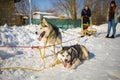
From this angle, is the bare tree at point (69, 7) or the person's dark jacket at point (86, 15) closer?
the person's dark jacket at point (86, 15)

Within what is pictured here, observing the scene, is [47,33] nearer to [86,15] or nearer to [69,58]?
[69,58]

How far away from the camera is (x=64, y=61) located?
4594 millimetres

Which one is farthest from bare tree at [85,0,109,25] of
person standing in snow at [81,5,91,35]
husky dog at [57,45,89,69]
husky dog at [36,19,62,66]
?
husky dog at [57,45,89,69]

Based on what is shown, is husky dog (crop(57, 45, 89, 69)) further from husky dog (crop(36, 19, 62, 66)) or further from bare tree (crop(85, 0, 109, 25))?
bare tree (crop(85, 0, 109, 25))

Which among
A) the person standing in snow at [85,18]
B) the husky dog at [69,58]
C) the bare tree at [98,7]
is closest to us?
the husky dog at [69,58]

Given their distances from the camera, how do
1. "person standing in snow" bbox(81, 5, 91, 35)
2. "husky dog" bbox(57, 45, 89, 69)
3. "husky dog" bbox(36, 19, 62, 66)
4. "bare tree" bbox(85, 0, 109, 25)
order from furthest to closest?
1. "bare tree" bbox(85, 0, 109, 25)
2. "person standing in snow" bbox(81, 5, 91, 35)
3. "husky dog" bbox(36, 19, 62, 66)
4. "husky dog" bbox(57, 45, 89, 69)

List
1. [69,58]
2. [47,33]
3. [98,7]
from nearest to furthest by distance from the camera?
[69,58] → [47,33] → [98,7]

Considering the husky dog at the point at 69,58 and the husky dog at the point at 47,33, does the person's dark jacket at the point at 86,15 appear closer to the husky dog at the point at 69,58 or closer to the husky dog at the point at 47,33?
the husky dog at the point at 47,33

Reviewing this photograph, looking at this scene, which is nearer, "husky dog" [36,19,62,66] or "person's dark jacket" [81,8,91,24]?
"husky dog" [36,19,62,66]

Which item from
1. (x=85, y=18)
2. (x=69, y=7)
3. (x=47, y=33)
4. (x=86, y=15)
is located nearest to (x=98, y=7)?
(x=69, y=7)

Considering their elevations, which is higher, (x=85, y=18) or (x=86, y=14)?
(x=86, y=14)

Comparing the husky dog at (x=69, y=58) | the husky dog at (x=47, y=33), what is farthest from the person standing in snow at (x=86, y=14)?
the husky dog at (x=69, y=58)

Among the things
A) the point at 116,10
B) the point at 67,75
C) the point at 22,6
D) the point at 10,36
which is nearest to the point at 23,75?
the point at 67,75

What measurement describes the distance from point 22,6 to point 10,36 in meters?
17.2
